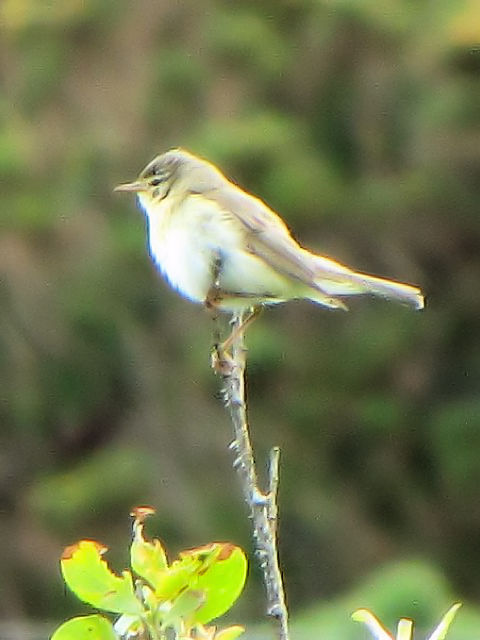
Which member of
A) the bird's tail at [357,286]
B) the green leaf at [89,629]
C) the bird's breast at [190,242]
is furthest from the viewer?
the bird's breast at [190,242]

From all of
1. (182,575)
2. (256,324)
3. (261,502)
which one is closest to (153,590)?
(182,575)

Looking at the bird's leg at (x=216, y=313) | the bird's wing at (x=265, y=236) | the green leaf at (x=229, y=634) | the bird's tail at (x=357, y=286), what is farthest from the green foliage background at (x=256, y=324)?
the green leaf at (x=229, y=634)

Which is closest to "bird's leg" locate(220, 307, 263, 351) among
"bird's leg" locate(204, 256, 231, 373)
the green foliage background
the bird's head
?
"bird's leg" locate(204, 256, 231, 373)

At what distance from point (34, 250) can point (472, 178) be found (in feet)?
7.70

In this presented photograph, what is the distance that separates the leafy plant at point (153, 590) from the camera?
3.30 feet

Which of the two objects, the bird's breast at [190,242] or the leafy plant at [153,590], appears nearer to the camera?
the leafy plant at [153,590]

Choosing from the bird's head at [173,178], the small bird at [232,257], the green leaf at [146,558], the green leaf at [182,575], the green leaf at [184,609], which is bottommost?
the green leaf at [184,609]

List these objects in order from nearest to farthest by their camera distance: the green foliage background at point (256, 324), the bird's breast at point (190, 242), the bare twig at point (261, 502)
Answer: the bare twig at point (261, 502) → the bird's breast at point (190, 242) → the green foliage background at point (256, 324)

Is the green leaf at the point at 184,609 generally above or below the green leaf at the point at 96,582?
below

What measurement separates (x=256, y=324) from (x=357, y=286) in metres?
5.16

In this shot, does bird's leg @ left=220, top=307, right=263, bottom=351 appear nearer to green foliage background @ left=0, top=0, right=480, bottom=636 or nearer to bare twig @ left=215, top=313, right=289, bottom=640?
bare twig @ left=215, top=313, right=289, bottom=640

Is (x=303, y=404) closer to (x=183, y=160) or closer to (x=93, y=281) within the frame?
(x=93, y=281)

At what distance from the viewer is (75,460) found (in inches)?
320

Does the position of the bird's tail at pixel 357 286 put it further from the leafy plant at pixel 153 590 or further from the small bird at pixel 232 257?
the leafy plant at pixel 153 590
